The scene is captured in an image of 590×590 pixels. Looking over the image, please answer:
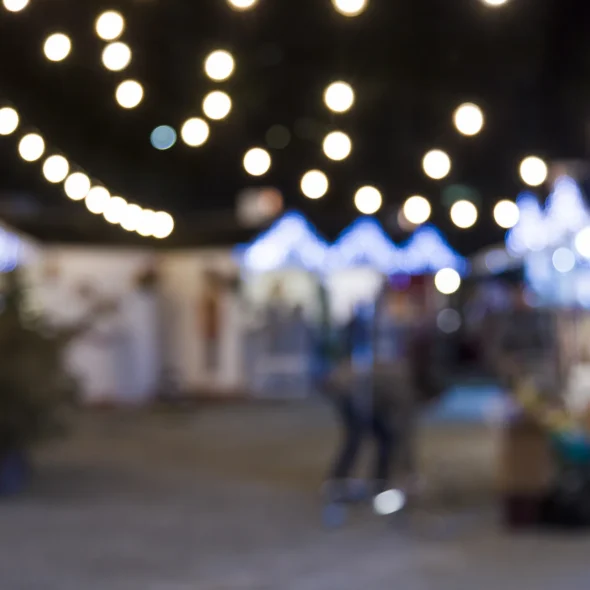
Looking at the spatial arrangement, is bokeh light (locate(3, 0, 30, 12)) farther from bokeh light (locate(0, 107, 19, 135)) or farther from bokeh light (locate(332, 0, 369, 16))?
bokeh light (locate(332, 0, 369, 16))

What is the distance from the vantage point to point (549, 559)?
18.9 ft

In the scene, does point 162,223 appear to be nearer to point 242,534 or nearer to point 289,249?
point 242,534

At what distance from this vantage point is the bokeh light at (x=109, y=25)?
4195 mm

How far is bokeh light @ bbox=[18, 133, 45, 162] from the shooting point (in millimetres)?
4914

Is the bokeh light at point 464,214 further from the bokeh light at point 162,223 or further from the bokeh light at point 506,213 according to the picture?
the bokeh light at point 162,223

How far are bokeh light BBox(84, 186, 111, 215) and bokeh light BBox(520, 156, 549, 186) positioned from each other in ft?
8.39

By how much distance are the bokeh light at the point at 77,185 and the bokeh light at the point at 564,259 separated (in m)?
5.13

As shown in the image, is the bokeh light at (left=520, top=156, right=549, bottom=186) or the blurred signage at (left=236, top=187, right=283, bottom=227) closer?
the bokeh light at (left=520, top=156, right=549, bottom=186)

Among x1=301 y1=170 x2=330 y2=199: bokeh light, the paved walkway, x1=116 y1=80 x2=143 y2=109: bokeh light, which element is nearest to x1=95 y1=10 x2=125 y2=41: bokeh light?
x1=116 y1=80 x2=143 y2=109: bokeh light

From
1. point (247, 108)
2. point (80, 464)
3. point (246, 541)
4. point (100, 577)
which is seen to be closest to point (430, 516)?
point (246, 541)

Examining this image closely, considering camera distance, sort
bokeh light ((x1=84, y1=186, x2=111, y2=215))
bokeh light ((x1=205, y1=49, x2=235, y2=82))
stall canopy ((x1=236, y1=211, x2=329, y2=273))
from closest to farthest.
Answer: bokeh light ((x1=205, y1=49, x2=235, y2=82)) < bokeh light ((x1=84, y1=186, x2=111, y2=215)) < stall canopy ((x1=236, y1=211, x2=329, y2=273))

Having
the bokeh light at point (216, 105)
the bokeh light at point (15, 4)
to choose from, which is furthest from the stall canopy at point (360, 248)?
the bokeh light at point (15, 4)

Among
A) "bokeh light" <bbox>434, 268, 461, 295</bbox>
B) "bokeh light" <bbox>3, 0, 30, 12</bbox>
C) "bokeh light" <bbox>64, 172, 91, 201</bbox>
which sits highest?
"bokeh light" <bbox>3, 0, 30, 12</bbox>

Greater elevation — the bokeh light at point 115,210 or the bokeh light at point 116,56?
the bokeh light at point 116,56
